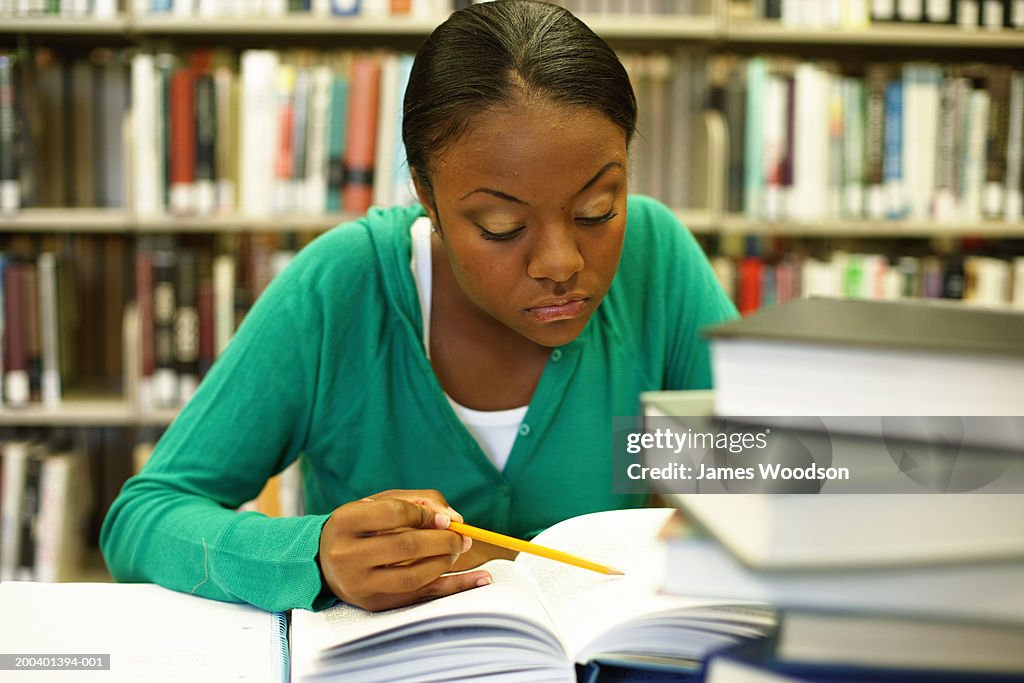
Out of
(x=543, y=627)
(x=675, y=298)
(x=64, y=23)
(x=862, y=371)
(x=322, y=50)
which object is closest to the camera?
(x=862, y=371)

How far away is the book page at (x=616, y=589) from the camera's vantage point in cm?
53

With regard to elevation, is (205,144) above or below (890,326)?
above

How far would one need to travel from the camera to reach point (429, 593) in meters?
0.70

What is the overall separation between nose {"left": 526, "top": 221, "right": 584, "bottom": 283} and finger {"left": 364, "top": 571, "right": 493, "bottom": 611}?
260mm

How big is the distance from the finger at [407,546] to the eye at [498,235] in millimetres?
256

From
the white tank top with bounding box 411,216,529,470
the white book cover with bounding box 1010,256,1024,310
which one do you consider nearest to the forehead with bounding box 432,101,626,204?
the white tank top with bounding box 411,216,529,470

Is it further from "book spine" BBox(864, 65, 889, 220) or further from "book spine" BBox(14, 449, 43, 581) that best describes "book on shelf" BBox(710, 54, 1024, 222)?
"book spine" BBox(14, 449, 43, 581)

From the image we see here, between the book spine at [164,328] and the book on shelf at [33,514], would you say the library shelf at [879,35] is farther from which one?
the book on shelf at [33,514]

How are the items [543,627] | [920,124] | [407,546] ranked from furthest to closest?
[920,124], [407,546], [543,627]

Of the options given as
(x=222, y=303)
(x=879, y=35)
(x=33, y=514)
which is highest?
(x=879, y=35)

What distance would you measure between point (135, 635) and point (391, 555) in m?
→ 0.19

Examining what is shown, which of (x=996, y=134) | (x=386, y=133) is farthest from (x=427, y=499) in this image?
(x=996, y=134)

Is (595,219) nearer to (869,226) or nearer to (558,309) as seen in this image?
(558,309)

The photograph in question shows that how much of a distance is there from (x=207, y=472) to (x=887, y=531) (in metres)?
0.69
